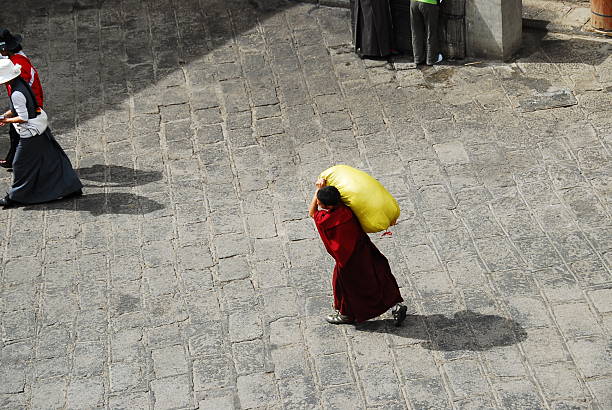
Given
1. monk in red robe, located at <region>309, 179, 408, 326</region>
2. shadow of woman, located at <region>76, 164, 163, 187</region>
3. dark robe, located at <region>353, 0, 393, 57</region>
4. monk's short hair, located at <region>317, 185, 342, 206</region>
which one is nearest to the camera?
monk's short hair, located at <region>317, 185, 342, 206</region>

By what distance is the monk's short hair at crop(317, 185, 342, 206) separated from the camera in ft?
23.7

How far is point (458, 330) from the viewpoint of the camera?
7.84 meters

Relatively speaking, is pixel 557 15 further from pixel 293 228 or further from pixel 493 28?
pixel 293 228

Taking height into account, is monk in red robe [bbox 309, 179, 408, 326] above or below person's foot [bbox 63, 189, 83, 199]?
above

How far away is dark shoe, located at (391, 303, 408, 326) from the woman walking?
3858 millimetres

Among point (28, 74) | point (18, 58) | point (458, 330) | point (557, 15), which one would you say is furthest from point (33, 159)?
point (557, 15)

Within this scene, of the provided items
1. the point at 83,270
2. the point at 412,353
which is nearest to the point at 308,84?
the point at 83,270

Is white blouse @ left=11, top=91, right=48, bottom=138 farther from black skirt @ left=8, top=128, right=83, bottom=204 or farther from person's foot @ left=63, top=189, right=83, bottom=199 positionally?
person's foot @ left=63, top=189, right=83, bottom=199

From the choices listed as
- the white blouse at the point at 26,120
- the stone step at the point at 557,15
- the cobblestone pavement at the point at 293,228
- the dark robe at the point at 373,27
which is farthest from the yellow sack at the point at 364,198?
the stone step at the point at 557,15

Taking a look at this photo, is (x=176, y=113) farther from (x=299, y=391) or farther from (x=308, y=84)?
(x=299, y=391)

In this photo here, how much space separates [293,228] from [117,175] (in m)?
2.29

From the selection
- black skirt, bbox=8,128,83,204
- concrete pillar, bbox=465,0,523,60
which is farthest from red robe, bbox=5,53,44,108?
concrete pillar, bbox=465,0,523,60

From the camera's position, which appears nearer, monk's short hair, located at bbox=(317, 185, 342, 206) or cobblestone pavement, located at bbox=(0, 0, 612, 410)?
monk's short hair, located at bbox=(317, 185, 342, 206)

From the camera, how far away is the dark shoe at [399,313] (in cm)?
786
